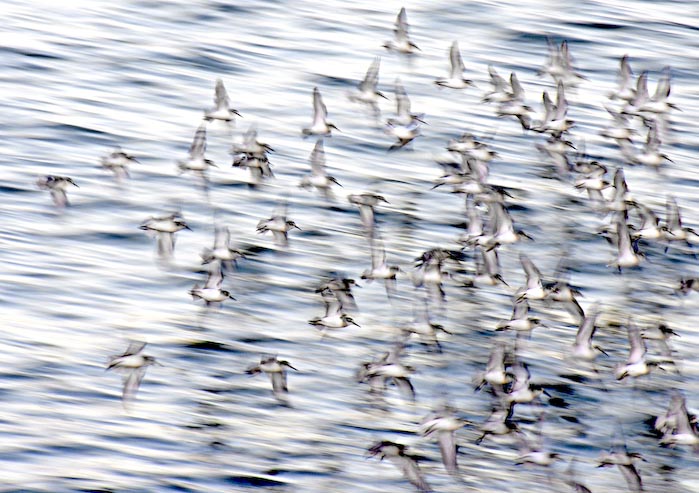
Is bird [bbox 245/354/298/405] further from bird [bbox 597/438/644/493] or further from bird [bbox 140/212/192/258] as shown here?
bird [bbox 140/212/192/258]

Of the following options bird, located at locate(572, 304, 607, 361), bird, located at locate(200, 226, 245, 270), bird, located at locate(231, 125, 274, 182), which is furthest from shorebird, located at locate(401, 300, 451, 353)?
bird, located at locate(231, 125, 274, 182)

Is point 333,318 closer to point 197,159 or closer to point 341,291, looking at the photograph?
point 341,291

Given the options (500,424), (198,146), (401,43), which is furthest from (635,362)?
(401,43)

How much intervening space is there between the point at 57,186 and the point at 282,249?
4.25 m

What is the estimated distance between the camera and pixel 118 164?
28.6 m

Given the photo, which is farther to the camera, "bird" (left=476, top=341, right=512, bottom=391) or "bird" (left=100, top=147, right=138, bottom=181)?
"bird" (left=100, top=147, right=138, bottom=181)

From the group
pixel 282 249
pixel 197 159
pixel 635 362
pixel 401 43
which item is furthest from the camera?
pixel 401 43

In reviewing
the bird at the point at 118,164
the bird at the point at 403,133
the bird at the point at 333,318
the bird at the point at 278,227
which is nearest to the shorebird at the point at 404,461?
the bird at the point at 333,318

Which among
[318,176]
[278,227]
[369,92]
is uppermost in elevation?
[369,92]

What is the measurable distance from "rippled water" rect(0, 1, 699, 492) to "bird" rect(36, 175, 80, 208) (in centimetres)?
22

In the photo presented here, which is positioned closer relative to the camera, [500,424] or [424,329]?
[500,424]

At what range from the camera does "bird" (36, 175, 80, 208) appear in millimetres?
27047

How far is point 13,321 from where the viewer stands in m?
22.3

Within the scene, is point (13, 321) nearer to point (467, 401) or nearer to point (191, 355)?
point (191, 355)
